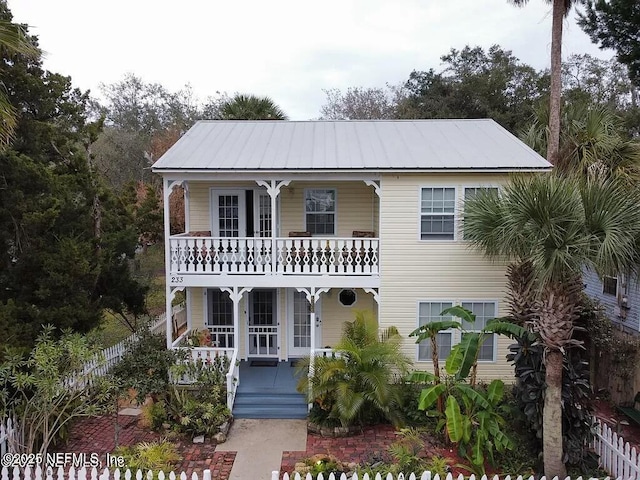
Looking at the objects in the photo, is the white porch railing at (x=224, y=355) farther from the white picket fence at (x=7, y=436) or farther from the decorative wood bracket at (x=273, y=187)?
the decorative wood bracket at (x=273, y=187)

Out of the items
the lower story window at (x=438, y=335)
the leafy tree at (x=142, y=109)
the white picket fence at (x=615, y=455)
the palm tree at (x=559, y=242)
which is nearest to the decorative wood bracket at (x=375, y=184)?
the lower story window at (x=438, y=335)

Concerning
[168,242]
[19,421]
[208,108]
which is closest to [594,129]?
[168,242]

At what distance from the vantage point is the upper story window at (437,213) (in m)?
12.4

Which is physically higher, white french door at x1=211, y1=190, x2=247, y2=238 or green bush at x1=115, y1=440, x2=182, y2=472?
white french door at x1=211, y1=190, x2=247, y2=238

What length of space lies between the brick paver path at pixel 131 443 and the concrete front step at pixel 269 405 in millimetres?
1504

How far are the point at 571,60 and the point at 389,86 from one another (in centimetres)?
1453

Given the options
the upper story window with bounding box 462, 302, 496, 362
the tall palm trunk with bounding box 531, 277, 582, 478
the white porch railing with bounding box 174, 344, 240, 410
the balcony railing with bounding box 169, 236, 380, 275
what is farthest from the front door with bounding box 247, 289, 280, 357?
the tall palm trunk with bounding box 531, 277, 582, 478

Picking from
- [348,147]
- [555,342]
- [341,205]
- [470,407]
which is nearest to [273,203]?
[341,205]

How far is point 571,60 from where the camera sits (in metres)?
37.4

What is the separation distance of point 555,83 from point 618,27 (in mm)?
5023

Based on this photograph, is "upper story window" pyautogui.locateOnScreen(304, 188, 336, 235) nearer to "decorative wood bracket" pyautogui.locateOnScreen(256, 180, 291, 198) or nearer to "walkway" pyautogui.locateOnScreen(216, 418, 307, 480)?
"decorative wood bracket" pyautogui.locateOnScreen(256, 180, 291, 198)

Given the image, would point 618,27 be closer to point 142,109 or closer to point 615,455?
point 615,455

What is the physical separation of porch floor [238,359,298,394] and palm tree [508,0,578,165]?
9.52 meters

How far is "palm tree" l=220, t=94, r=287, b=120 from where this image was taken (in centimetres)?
2200
